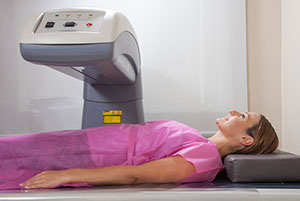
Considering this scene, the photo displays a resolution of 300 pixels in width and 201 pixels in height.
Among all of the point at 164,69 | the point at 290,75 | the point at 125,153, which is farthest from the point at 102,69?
the point at 290,75

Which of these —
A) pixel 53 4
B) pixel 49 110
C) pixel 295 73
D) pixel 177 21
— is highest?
pixel 53 4

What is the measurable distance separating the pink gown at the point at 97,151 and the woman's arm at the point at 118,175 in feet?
0.21

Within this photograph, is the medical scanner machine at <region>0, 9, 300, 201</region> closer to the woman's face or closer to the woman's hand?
the woman's hand

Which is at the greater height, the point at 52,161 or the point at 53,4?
the point at 53,4

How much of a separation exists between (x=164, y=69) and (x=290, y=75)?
0.68m

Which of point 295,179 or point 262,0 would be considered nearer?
point 295,179

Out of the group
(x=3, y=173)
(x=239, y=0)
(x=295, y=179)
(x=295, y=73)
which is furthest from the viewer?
(x=239, y=0)

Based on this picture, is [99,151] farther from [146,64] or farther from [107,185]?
[146,64]

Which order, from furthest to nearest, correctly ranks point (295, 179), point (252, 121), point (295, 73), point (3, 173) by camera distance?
point (295, 73)
point (252, 121)
point (3, 173)
point (295, 179)

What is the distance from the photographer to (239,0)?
2115 millimetres

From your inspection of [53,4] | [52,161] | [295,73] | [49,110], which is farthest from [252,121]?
[53,4]

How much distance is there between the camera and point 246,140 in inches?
58.8

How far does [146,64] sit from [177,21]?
0.30 m

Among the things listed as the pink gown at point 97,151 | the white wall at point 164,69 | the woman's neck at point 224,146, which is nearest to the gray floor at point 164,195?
the pink gown at point 97,151
